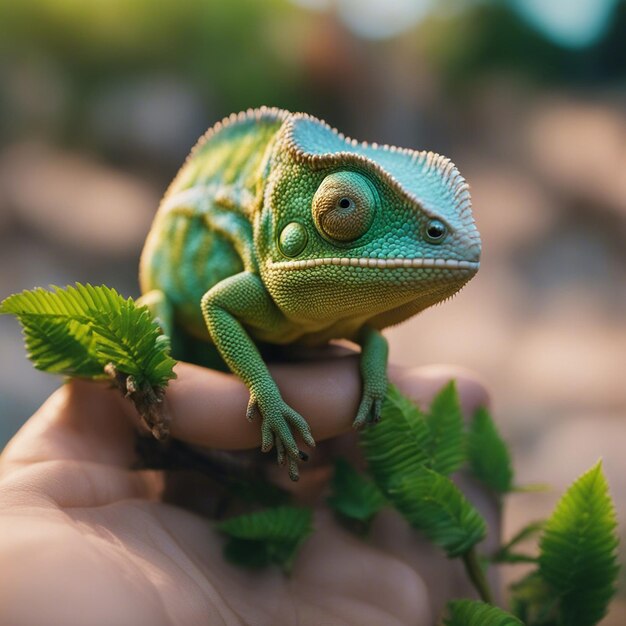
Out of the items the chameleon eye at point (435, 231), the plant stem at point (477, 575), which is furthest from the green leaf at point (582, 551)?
the chameleon eye at point (435, 231)

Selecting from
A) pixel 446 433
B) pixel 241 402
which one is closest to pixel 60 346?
pixel 241 402

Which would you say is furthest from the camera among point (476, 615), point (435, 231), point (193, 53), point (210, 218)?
point (193, 53)

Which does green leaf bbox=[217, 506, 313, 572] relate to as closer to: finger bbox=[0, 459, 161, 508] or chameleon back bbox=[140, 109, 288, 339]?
finger bbox=[0, 459, 161, 508]

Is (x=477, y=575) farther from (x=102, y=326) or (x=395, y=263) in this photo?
(x=102, y=326)

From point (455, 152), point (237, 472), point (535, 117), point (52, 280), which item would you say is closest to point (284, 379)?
point (237, 472)

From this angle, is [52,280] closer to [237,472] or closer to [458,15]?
[237,472]

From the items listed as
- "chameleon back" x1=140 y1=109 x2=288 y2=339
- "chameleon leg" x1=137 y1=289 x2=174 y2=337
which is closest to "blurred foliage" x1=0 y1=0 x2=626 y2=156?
"chameleon back" x1=140 y1=109 x2=288 y2=339

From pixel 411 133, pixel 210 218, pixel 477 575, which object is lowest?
pixel 477 575
